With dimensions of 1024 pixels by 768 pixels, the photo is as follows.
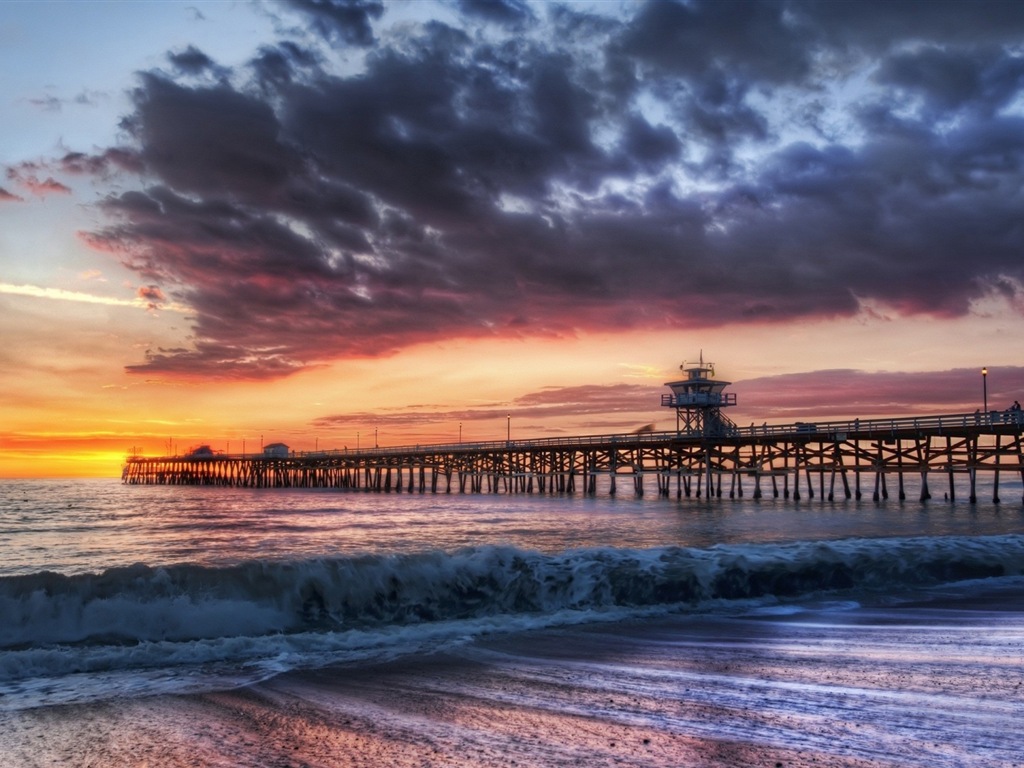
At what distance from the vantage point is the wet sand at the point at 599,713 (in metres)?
4.46

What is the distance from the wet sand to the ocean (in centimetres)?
3

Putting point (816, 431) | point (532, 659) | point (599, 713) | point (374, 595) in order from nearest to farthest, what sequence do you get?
point (599, 713) < point (532, 659) < point (374, 595) < point (816, 431)

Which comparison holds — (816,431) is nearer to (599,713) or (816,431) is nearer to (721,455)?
(721,455)

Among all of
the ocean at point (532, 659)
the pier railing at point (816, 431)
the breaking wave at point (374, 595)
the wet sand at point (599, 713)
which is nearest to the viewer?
the wet sand at point (599, 713)

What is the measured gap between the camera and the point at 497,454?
7006 centimetres

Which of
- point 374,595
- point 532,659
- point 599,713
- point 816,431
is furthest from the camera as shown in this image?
point 816,431

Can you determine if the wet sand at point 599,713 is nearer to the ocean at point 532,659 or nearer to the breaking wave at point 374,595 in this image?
the ocean at point 532,659

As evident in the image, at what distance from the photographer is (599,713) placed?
5254mm

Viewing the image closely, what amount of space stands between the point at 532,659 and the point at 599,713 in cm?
206

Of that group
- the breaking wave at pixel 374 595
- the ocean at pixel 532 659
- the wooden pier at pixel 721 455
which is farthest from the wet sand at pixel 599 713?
the wooden pier at pixel 721 455

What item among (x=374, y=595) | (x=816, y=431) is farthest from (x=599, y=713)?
(x=816, y=431)

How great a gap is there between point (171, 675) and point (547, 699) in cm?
371

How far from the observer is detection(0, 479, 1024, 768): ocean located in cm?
467

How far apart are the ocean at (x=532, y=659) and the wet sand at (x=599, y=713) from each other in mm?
26
